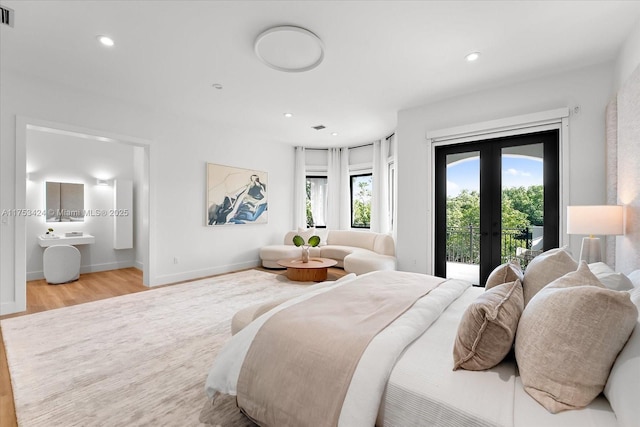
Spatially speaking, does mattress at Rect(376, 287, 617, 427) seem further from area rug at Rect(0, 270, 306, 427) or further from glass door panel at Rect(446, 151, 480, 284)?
glass door panel at Rect(446, 151, 480, 284)

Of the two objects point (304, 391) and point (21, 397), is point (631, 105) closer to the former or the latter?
point (304, 391)

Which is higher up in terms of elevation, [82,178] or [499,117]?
[499,117]

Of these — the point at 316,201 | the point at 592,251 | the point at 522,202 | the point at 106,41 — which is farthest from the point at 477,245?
the point at 106,41

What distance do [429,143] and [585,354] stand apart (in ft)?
12.2

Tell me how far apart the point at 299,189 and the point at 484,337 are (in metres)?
6.08

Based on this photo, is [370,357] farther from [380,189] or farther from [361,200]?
[361,200]

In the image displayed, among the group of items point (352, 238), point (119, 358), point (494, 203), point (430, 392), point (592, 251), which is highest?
point (494, 203)

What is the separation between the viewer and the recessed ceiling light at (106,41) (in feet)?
8.79

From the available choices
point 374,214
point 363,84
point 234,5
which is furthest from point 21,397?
point 374,214

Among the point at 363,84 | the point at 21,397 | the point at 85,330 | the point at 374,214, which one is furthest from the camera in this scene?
the point at 374,214

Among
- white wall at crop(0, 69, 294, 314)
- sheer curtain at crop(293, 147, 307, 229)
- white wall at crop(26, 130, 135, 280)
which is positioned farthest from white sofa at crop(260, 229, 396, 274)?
white wall at crop(26, 130, 135, 280)

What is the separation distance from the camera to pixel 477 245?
3990mm

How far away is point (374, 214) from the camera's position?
639 cm

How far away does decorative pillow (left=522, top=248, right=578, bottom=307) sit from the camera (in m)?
1.54
